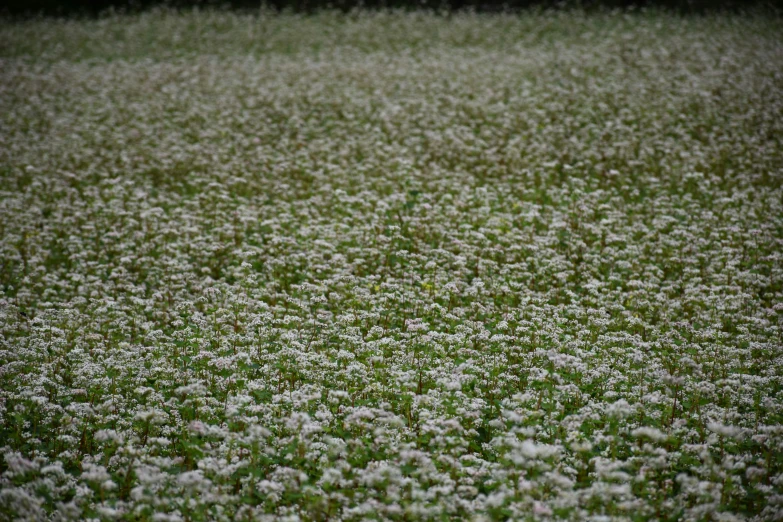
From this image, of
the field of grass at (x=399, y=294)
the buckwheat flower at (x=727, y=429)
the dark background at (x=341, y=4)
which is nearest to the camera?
the buckwheat flower at (x=727, y=429)

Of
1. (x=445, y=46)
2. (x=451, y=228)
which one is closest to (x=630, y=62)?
(x=445, y=46)

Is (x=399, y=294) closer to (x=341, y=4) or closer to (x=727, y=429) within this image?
(x=727, y=429)

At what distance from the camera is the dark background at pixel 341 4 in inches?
1207

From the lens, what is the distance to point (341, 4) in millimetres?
33156

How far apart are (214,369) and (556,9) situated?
95.0 ft

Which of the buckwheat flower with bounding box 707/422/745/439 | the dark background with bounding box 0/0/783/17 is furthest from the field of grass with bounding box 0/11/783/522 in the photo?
the dark background with bounding box 0/0/783/17

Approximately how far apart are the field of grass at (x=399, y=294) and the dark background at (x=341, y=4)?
10.8 m

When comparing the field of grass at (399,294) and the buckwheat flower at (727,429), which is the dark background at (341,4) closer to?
the field of grass at (399,294)

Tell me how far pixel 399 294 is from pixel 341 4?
91.3 feet

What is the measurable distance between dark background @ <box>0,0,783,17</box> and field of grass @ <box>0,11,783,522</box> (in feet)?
35.5

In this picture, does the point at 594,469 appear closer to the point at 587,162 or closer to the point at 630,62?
the point at 587,162

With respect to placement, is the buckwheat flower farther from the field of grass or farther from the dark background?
the dark background

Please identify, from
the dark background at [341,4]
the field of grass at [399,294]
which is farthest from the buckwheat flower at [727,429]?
the dark background at [341,4]

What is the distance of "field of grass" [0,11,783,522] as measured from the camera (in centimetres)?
555
